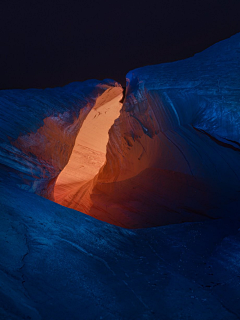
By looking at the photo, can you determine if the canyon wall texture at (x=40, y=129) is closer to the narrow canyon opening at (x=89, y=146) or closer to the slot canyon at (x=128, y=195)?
the slot canyon at (x=128, y=195)

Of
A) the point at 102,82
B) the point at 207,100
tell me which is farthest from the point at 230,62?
the point at 102,82

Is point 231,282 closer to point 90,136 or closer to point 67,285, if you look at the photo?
point 67,285

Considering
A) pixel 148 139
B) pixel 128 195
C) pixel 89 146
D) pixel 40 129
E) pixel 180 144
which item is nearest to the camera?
pixel 40 129

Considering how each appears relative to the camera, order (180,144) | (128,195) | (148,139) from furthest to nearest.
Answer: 1. (128,195)
2. (148,139)
3. (180,144)

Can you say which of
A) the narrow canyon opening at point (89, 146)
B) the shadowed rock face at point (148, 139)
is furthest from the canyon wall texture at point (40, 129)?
the narrow canyon opening at point (89, 146)

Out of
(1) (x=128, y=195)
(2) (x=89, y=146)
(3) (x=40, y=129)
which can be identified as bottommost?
(1) (x=128, y=195)

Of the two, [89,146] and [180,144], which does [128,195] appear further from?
[180,144]

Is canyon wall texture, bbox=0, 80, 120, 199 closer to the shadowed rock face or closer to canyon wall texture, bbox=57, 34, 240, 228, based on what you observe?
the shadowed rock face

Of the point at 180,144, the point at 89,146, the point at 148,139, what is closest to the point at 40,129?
the point at 89,146
